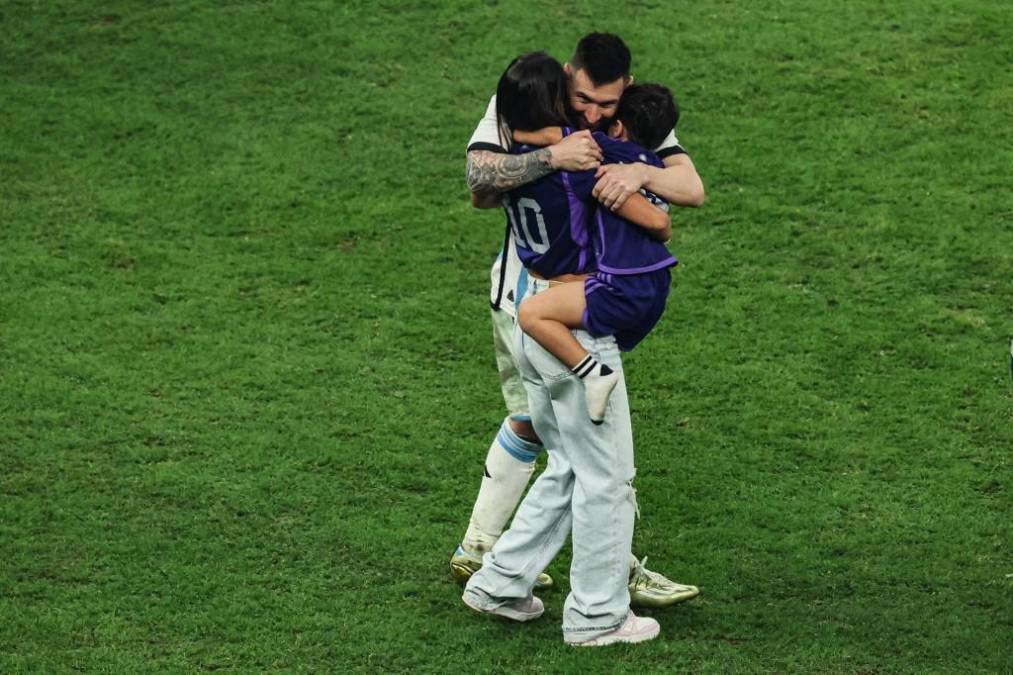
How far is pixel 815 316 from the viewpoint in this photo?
7.09 metres

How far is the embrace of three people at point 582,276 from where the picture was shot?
447 centimetres

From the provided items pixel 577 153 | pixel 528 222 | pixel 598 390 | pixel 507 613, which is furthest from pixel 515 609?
pixel 577 153

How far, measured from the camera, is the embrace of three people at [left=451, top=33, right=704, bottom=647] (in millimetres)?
4469

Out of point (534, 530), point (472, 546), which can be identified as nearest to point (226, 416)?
point (472, 546)

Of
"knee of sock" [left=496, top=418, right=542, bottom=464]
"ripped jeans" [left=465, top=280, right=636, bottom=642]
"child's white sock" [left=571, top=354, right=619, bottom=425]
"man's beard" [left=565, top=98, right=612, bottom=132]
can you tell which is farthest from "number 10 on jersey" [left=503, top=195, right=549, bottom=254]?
"knee of sock" [left=496, top=418, right=542, bottom=464]

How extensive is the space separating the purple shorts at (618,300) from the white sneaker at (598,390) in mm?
138

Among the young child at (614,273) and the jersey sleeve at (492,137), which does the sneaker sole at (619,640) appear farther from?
the jersey sleeve at (492,137)

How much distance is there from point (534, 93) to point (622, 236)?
1.56 ft

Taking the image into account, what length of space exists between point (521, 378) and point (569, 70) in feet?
3.32

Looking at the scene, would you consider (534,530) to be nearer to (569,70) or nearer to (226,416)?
(569,70)

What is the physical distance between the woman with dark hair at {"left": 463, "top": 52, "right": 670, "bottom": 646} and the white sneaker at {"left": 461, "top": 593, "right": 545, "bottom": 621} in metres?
0.05

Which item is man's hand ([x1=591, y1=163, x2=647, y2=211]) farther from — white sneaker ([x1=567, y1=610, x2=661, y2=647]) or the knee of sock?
white sneaker ([x1=567, y1=610, x2=661, y2=647])

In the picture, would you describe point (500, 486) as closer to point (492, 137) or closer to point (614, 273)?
point (614, 273)

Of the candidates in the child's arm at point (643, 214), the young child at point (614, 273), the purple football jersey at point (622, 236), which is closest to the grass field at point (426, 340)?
the young child at point (614, 273)
